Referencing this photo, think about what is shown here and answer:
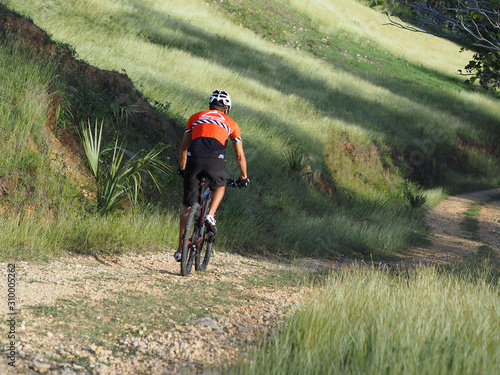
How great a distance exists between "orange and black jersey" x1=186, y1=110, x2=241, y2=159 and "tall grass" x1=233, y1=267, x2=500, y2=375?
2.03 m

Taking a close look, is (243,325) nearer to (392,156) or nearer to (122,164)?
(122,164)

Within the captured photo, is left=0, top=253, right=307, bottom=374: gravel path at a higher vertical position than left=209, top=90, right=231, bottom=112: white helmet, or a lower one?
lower

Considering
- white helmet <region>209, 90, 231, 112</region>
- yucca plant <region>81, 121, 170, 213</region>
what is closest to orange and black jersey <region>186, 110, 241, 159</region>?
white helmet <region>209, 90, 231, 112</region>

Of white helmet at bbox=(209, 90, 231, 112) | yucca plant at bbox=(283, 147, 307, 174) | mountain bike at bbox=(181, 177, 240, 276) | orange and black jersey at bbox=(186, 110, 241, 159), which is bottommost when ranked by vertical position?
yucca plant at bbox=(283, 147, 307, 174)

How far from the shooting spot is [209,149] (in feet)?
18.1

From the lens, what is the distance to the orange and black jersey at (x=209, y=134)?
552 cm

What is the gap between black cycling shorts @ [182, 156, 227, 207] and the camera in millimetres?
5535

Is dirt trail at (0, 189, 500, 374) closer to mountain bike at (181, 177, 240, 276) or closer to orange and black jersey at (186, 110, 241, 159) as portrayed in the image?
mountain bike at (181, 177, 240, 276)

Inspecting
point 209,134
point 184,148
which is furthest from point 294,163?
point 209,134

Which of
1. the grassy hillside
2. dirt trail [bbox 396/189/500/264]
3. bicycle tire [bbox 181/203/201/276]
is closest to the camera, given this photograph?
bicycle tire [bbox 181/203/201/276]

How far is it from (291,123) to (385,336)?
1308 centimetres

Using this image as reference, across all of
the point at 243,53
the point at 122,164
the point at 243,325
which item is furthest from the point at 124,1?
the point at 243,325

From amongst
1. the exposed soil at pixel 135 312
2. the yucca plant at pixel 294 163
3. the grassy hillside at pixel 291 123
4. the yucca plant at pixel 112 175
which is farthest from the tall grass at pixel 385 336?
the yucca plant at pixel 294 163

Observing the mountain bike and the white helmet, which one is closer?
the mountain bike
